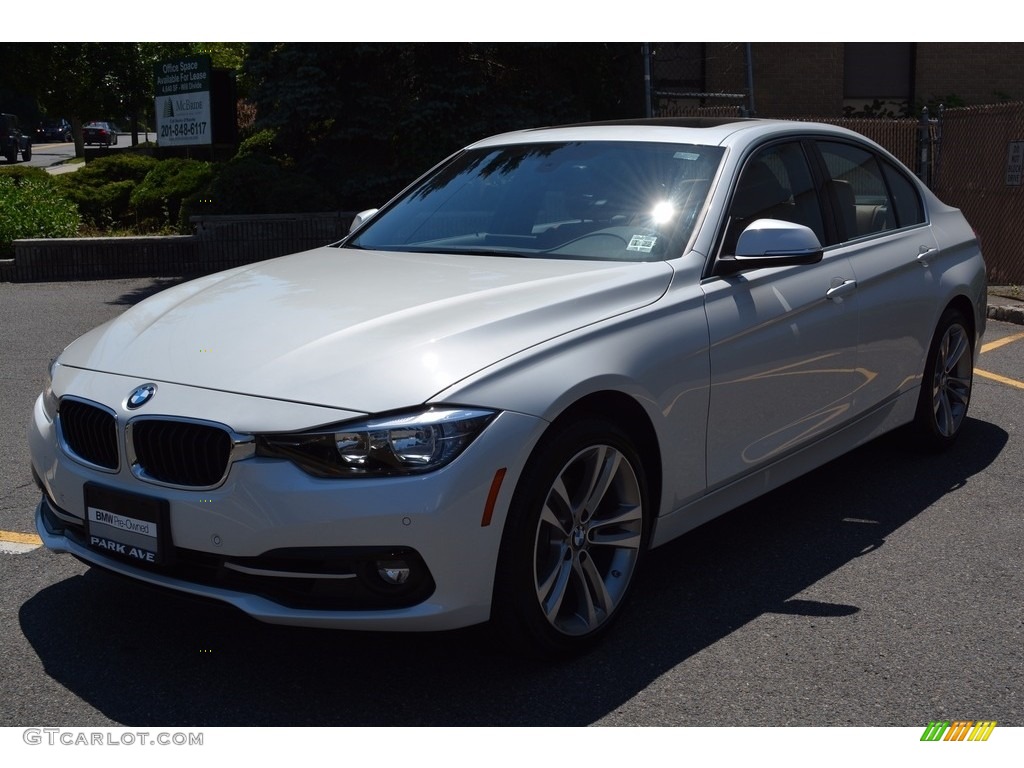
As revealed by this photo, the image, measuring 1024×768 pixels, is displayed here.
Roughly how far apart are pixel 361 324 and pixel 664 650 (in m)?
1.46

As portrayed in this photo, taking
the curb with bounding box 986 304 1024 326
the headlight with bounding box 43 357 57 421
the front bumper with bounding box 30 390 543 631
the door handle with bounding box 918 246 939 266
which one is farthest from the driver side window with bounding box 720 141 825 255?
the curb with bounding box 986 304 1024 326

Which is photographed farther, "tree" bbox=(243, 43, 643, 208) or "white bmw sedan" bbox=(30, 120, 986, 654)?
"tree" bbox=(243, 43, 643, 208)

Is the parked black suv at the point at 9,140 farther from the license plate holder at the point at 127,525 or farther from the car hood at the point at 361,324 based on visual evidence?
the license plate holder at the point at 127,525

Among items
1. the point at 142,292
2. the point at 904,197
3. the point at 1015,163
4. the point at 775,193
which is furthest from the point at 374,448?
the point at 1015,163

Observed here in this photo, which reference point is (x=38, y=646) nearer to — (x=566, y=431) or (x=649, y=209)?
(x=566, y=431)

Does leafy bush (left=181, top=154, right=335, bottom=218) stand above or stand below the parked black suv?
below

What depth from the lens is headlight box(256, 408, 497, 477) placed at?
10.7 feet

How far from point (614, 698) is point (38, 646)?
1.87 metres

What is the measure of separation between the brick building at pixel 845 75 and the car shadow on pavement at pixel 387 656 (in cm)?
1477

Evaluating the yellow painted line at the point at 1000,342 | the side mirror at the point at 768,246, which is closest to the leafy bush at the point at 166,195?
the yellow painted line at the point at 1000,342

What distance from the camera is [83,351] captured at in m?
4.07

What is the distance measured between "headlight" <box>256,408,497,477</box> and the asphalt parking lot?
1.72ft

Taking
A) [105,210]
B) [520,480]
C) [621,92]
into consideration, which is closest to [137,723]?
[520,480]
